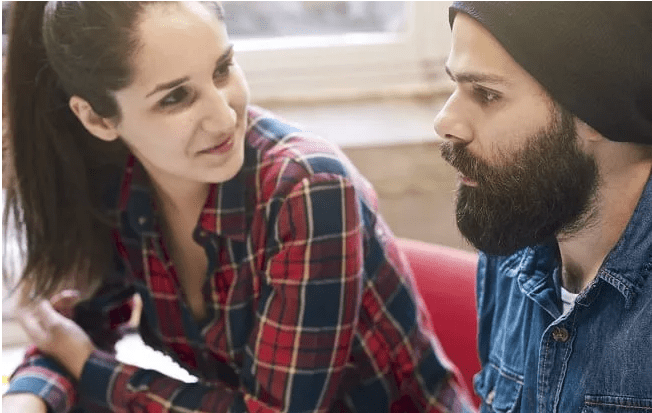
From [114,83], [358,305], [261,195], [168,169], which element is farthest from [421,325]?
[114,83]

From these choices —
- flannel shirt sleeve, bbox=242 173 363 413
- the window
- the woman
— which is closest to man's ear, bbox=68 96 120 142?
the woman

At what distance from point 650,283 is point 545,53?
10.8 inches

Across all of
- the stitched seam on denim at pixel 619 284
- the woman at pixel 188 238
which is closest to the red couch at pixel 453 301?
the woman at pixel 188 238

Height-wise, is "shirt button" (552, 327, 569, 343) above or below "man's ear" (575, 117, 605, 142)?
below

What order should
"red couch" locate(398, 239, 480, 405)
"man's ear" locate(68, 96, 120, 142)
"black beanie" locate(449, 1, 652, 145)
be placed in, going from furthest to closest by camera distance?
"red couch" locate(398, 239, 480, 405) → "man's ear" locate(68, 96, 120, 142) → "black beanie" locate(449, 1, 652, 145)

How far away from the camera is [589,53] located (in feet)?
3.28

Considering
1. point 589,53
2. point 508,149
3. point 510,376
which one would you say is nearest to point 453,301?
point 510,376

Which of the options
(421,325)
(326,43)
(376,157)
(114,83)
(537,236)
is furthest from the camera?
(326,43)

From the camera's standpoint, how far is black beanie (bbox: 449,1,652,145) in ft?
3.27

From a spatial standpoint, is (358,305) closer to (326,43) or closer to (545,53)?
(545,53)

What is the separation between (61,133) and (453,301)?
28.3 inches

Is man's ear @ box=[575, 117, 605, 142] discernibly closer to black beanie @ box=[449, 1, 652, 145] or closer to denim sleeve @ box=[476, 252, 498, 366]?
black beanie @ box=[449, 1, 652, 145]

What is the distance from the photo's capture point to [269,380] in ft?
4.44

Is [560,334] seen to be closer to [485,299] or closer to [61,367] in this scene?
[485,299]
